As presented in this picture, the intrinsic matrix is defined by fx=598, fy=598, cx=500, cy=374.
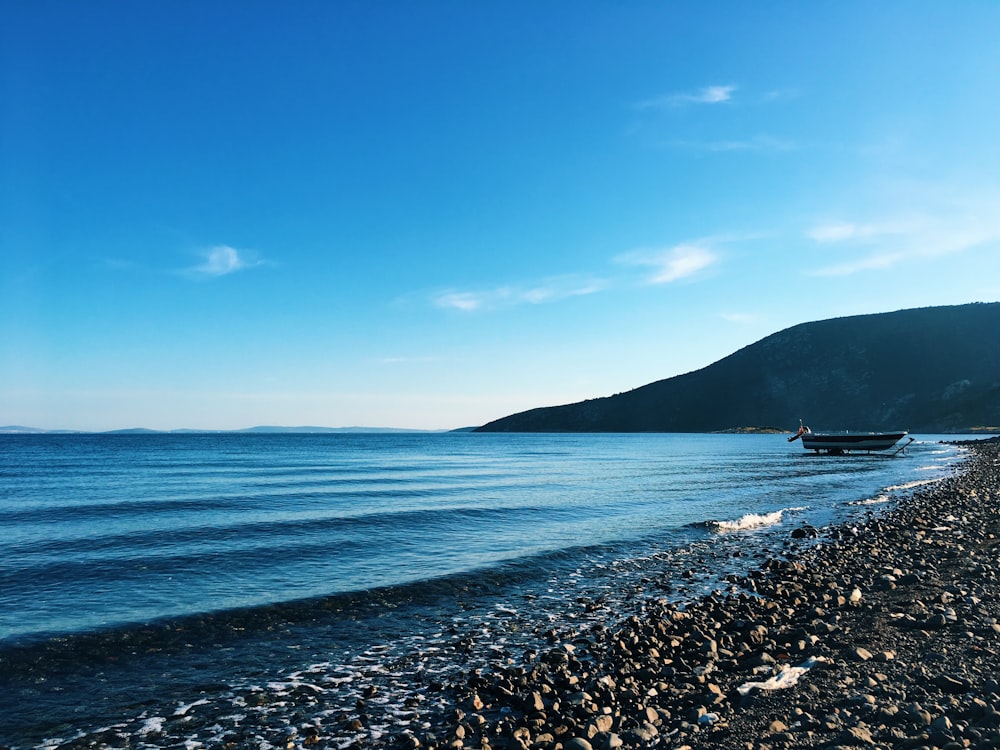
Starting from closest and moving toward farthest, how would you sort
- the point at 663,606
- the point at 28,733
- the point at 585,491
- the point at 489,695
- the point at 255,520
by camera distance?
the point at 28,733 < the point at 489,695 < the point at 663,606 < the point at 255,520 < the point at 585,491

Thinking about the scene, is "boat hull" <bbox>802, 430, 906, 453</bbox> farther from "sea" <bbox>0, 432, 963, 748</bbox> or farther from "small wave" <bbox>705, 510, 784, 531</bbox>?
"small wave" <bbox>705, 510, 784, 531</bbox>

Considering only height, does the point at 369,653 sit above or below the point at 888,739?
below

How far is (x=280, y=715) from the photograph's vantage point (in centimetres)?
850

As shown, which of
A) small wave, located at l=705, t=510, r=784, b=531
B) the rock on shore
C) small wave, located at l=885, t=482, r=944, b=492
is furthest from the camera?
small wave, located at l=885, t=482, r=944, b=492

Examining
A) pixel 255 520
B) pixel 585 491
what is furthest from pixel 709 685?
pixel 585 491

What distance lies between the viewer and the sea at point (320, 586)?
9305 millimetres

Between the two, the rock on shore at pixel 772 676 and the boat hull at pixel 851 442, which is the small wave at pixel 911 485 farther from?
the boat hull at pixel 851 442

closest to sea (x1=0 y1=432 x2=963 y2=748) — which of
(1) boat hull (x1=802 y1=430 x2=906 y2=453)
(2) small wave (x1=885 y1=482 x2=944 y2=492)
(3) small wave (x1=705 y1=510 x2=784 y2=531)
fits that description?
(3) small wave (x1=705 y1=510 x2=784 y2=531)

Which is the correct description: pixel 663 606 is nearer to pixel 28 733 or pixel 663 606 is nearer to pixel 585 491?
pixel 28 733

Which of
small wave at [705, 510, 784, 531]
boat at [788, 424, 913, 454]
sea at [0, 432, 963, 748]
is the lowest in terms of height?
boat at [788, 424, 913, 454]

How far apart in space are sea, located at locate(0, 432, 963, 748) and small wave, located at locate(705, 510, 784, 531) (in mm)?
117

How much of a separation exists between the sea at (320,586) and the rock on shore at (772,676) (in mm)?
1073

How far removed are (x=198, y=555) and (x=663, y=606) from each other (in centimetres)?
1472

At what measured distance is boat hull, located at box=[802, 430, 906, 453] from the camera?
80.6m
